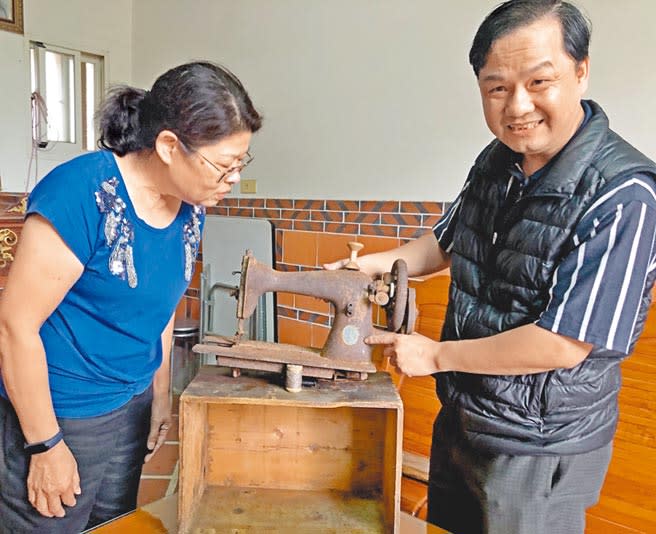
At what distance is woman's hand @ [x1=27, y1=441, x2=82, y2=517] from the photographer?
3.87 feet

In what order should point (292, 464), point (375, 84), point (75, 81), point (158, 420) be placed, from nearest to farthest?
point (292, 464), point (158, 420), point (375, 84), point (75, 81)

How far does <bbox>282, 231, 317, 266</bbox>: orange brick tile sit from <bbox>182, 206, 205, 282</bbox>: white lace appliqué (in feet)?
6.02

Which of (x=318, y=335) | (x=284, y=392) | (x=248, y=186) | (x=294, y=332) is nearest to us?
(x=284, y=392)

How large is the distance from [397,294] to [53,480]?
2.67 ft

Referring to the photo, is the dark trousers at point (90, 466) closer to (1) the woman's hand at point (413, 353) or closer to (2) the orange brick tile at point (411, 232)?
(1) the woman's hand at point (413, 353)

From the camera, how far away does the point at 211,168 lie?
121cm

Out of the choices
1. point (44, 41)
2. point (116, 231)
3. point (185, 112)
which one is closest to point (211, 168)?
point (185, 112)

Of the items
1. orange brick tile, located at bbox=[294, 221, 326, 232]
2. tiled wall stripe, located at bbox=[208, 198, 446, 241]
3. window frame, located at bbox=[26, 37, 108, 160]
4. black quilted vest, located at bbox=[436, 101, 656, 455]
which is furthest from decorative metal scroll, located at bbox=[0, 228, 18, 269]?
black quilted vest, located at bbox=[436, 101, 656, 455]

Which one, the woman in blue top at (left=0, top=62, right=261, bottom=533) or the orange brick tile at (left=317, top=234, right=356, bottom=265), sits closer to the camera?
the woman in blue top at (left=0, top=62, right=261, bottom=533)

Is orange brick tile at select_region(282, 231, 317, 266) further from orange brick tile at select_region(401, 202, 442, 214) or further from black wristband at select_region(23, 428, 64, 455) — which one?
black wristband at select_region(23, 428, 64, 455)

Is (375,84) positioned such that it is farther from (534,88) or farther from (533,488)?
(533,488)

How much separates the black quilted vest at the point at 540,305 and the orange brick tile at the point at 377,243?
1627 millimetres

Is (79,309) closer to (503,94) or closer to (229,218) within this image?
(503,94)

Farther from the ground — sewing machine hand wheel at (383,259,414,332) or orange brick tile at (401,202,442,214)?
orange brick tile at (401,202,442,214)
